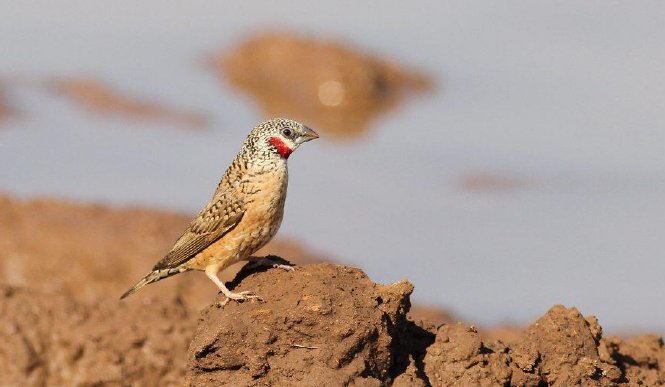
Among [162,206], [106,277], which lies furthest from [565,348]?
[162,206]

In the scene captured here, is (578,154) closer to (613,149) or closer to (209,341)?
(613,149)

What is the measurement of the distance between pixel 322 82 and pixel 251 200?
776 inches

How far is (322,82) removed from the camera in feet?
93.9

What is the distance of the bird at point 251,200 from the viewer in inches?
355

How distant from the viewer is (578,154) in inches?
930

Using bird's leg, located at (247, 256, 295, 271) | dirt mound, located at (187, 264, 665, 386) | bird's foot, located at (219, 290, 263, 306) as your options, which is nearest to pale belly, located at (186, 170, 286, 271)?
bird's leg, located at (247, 256, 295, 271)

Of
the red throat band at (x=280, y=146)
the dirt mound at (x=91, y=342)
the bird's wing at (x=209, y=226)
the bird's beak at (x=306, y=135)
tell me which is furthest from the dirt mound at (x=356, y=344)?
the dirt mound at (x=91, y=342)

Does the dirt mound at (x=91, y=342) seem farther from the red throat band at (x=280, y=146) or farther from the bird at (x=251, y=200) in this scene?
the red throat band at (x=280, y=146)

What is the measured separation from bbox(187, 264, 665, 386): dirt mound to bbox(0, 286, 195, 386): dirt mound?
3008mm

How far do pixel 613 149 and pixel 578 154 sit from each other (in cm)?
58

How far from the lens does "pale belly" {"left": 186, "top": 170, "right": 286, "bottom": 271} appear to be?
9.00 meters

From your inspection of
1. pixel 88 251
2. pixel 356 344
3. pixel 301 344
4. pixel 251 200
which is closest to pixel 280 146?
pixel 251 200

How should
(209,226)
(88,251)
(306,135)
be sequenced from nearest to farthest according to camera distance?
(306,135)
(209,226)
(88,251)

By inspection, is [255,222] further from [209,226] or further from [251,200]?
[209,226]
